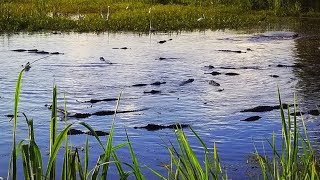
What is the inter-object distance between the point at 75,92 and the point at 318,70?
591 cm

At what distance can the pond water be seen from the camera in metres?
8.19

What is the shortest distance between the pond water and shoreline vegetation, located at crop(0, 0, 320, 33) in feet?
7.37

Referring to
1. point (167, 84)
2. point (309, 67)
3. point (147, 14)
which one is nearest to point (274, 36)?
point (309, 67)

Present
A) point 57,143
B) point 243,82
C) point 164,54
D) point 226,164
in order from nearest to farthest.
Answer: point 57,143, point 226,164, point 243,82, point 164,54

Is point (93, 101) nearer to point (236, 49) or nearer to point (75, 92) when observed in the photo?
point (75, 92)

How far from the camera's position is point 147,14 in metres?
28.9

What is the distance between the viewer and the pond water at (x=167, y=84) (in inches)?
322

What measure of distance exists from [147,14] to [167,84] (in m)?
16.6

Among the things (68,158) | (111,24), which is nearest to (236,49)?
(111,24)

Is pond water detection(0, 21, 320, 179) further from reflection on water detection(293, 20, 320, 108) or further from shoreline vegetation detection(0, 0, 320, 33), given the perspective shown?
shoreline vegetation detection(0, 0, 320, 33)

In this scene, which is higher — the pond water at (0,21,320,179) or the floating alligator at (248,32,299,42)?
the floating alligator at (248,32,299,42)

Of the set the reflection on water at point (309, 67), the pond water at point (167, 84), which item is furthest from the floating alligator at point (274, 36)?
the reflection on water at point (309, 67)

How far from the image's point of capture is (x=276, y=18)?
29672mm

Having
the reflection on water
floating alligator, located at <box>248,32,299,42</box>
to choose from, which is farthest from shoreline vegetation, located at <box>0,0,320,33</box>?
the reflection on water
